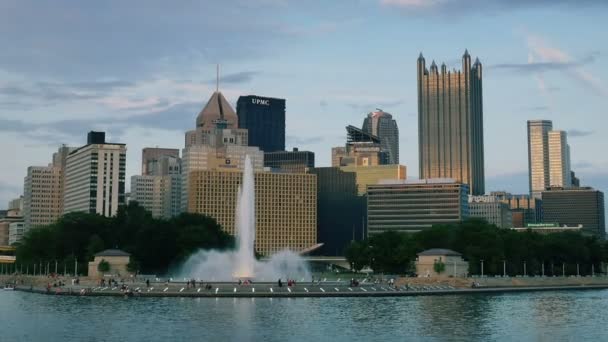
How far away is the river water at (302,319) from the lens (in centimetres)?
7931

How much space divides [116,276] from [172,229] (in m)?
34.9

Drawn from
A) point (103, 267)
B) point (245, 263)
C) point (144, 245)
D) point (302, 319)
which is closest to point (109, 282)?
point (103, 267)

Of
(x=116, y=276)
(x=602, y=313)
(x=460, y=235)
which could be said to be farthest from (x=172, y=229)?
(x=602, y=313)

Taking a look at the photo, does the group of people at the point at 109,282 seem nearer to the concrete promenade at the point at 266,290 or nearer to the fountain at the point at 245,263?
the concrete promenade at the point at 266,290

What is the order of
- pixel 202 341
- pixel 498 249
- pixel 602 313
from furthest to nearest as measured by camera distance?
pixel 498 249 < pixel 602 313 < pixel 202 341

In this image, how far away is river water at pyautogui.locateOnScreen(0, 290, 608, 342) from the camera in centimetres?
7931

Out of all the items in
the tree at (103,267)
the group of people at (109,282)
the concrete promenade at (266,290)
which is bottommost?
the concrete promenade at (266,290)

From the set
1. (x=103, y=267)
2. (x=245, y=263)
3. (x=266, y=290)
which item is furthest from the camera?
(x=103, y=267)

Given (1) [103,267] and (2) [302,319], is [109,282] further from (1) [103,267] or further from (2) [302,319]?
(2) [302,319]

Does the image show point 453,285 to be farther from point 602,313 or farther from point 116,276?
point 116,276

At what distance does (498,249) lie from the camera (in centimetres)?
17900

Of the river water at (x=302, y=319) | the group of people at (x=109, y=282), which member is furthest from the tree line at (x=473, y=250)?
the group of people at (x=109, y=282)

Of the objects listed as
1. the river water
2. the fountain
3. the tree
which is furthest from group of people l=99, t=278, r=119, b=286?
the river water

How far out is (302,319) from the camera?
92.9 meters
